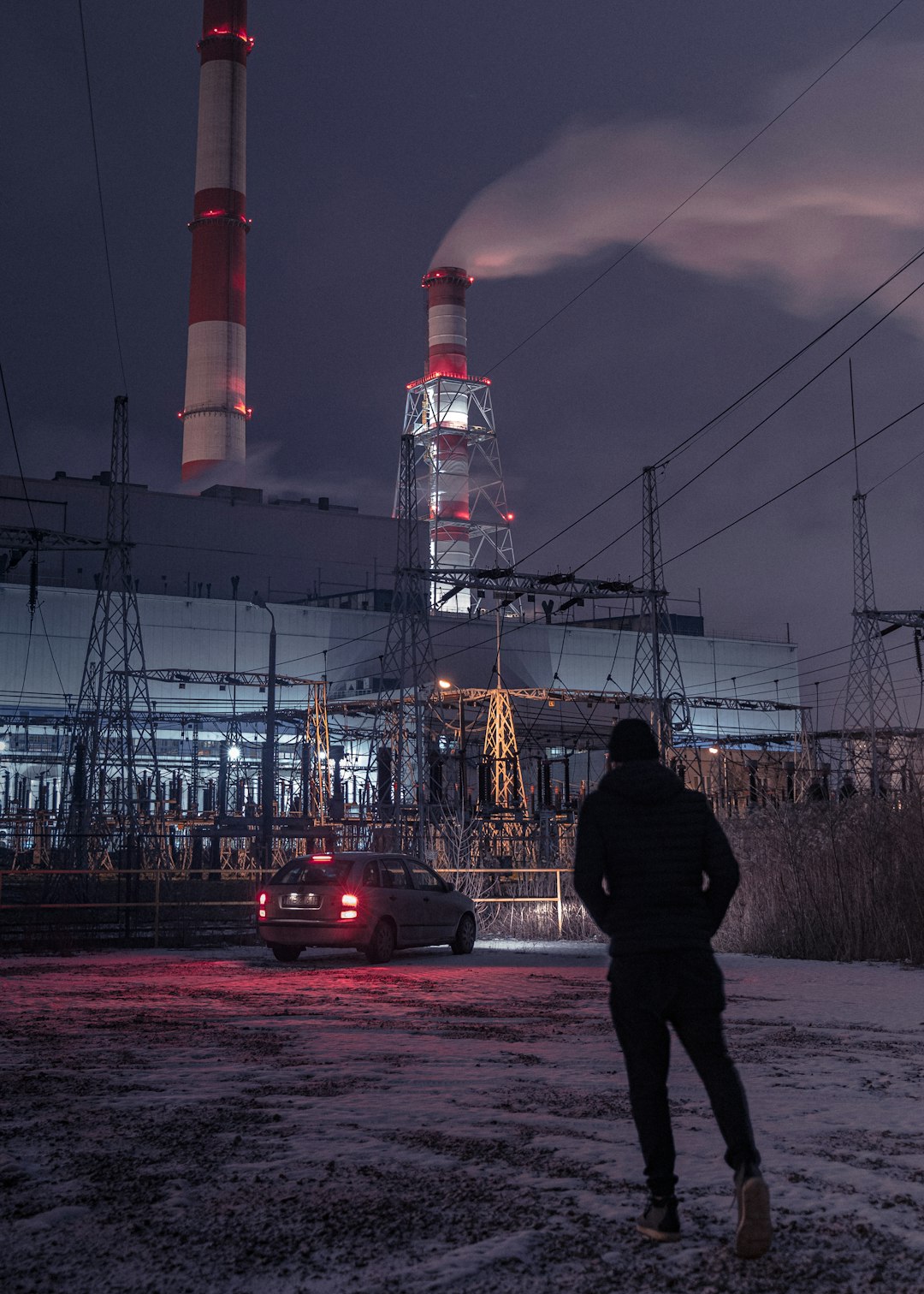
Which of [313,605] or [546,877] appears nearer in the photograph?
[546,877]

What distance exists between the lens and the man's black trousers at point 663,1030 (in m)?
4.37

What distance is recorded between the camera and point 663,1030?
14.8ft

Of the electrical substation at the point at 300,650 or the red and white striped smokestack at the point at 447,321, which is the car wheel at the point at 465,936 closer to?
the electrical substation at the point at 300,650

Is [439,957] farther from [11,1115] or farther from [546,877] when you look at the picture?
[11,1115]

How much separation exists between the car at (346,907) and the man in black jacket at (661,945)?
12.1m

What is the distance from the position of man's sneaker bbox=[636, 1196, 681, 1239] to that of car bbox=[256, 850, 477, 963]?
12.2m

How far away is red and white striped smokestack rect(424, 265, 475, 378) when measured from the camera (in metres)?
73.6

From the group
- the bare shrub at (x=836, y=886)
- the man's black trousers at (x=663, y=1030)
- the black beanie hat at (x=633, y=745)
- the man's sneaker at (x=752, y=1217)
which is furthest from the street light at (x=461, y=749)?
the man's sneaker at (x=752, y=1217)

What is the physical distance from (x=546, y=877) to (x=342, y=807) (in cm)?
2005

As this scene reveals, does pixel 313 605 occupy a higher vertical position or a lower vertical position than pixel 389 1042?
higher

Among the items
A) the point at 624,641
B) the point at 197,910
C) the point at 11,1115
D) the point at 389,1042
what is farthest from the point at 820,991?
the point at 624,641

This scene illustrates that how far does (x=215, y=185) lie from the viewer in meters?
66.8

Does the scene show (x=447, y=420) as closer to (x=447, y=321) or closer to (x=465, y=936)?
(x=447, y=321)

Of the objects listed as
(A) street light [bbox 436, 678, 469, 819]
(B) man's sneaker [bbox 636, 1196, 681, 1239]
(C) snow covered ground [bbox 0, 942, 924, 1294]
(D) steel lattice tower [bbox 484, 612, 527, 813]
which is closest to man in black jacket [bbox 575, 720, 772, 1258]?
(B) man's sneaker [bbox 636, 1196, 681, 1239]
